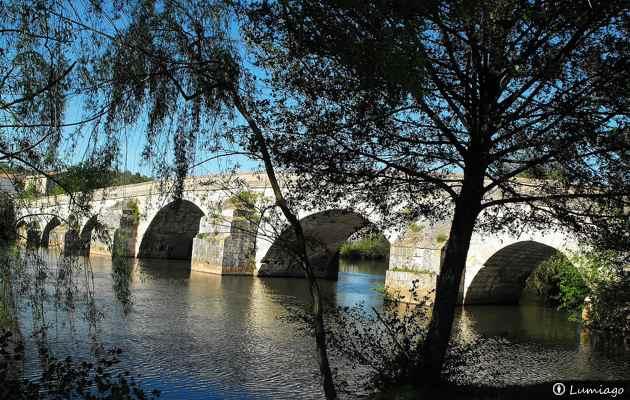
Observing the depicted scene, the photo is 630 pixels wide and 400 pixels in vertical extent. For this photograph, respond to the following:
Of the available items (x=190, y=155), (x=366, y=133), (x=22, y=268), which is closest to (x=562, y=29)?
(x=366, y=133)

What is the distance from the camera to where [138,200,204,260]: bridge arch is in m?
25.4

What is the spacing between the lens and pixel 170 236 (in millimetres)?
26562

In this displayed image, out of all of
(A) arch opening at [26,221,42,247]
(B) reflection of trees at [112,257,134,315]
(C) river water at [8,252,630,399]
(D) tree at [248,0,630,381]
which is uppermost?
(D) tree at [248,0,630,381]

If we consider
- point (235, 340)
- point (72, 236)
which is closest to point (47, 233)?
point (72, 236)

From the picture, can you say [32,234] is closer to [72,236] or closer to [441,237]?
[72,236]

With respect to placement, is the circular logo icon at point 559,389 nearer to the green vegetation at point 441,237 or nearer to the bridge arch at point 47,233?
the bridge arch at point 47,233

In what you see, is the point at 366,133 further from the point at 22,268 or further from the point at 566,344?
the point at 566,344

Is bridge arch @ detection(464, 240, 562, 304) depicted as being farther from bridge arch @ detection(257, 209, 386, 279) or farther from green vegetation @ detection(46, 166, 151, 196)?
green vegetation @ detection(46, 166, 151, 196)

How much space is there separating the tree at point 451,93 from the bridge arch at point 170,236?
795 inches

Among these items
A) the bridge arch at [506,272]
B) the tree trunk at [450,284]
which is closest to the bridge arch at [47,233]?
the tree trunk at [450,284]

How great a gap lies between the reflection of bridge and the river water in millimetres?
405

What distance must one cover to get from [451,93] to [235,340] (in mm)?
5529

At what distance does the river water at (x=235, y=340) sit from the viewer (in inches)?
249

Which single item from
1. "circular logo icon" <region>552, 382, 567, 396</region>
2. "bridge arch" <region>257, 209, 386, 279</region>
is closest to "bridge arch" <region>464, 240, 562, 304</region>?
"bridge arch" <region>257, 209, 386, 279</region>
